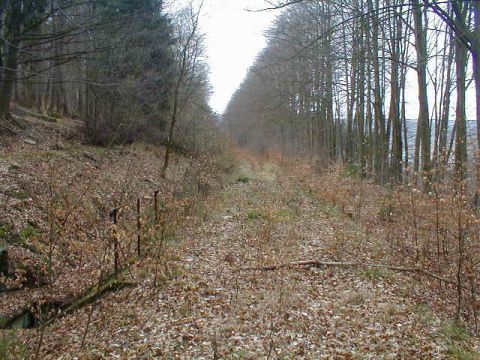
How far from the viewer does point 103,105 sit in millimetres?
18109

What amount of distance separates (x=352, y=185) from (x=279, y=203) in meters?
2.49

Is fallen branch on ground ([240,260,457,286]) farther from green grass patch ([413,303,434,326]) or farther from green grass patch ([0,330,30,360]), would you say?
green grass patch ([0,330,30,360])

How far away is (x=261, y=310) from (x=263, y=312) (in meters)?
0.07

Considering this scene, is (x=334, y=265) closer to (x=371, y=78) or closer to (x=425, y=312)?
(x=425, y=312)

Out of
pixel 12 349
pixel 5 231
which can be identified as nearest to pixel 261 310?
pixel 12 349

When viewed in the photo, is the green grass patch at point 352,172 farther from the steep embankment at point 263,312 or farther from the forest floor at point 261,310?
the steep embankment at point 263,312

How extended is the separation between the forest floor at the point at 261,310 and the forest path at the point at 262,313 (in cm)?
2

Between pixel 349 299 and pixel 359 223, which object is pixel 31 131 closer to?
pixel 359 223

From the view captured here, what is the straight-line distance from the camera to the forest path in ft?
15.4

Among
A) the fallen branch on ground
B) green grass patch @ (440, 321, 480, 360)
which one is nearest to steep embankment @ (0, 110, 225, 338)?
the fallen branch on ground

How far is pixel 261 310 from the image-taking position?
559 centimetres

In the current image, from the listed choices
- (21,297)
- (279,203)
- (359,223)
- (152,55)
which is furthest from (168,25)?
(21,297)

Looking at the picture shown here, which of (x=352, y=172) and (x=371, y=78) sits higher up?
(x=371, y=78)

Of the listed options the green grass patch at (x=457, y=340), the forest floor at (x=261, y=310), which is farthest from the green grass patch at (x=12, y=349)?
the green grass patch at (x=457, y=340)
